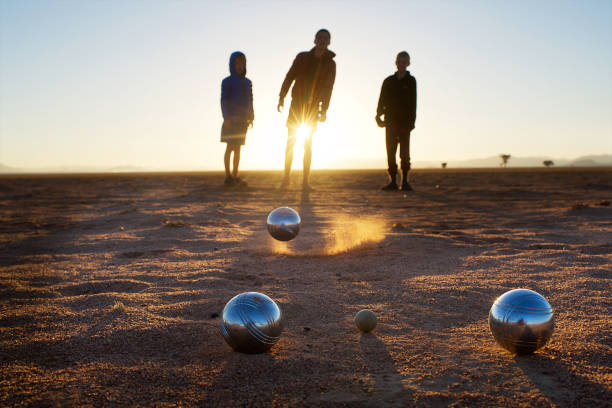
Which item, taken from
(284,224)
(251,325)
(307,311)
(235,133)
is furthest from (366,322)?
(235,133)

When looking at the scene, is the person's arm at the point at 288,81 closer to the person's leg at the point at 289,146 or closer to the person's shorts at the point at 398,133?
the person's leg at the point at 289,146

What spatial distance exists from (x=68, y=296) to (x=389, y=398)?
230 centimetres

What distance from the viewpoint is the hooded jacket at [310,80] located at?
8.19 meters

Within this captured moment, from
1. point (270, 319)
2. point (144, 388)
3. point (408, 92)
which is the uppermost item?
point (408, 92)

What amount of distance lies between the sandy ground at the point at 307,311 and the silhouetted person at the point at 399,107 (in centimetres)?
359

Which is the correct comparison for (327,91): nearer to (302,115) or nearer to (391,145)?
(302,115)

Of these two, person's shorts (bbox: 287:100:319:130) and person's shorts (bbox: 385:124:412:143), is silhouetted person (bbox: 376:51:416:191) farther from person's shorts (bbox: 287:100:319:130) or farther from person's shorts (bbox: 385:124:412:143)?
person's shorts (bbox: 287:100:319:130)

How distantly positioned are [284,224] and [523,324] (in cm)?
259

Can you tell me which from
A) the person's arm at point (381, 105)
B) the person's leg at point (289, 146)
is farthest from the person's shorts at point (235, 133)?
the person's arm at point (381, 105)

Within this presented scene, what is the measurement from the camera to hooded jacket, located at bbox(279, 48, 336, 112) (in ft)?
26.9

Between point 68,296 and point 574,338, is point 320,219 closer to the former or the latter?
point 68,296

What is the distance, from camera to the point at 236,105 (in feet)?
30.3

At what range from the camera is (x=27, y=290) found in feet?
10.5

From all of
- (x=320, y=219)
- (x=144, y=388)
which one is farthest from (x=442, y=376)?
(x=320, y=219)
